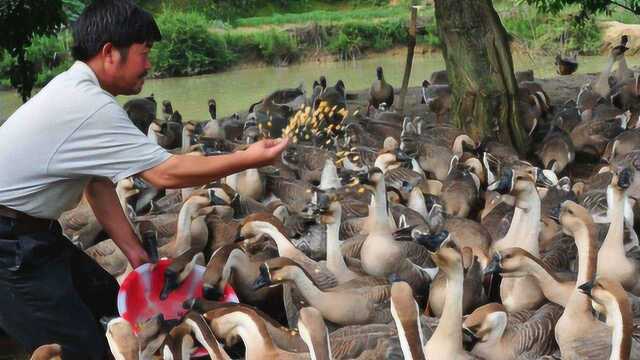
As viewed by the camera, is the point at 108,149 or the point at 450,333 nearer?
the point at 108,149

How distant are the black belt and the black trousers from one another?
0.01 meters

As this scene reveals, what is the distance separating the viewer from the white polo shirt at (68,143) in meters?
3.70

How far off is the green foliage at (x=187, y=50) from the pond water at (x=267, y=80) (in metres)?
0.57

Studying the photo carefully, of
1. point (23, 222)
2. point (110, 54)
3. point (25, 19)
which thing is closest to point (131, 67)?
point (110, 54)

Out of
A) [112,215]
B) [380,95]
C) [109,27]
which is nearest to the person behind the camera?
[109,27]

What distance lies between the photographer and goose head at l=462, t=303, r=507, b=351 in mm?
4977

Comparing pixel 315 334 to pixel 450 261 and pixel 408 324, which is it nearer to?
pixel 408 324

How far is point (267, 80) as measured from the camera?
84.7 ft

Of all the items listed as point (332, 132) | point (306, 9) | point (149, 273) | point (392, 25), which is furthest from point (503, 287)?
point (306, 9)

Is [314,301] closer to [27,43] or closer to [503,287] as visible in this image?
[503,287]

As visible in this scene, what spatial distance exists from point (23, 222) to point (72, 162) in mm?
461

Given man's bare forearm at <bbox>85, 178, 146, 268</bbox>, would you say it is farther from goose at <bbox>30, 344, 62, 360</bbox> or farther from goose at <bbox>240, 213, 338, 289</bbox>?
goose at <bbox>240, 213, 338, 289</bbox>

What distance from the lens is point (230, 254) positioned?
624 centimetres

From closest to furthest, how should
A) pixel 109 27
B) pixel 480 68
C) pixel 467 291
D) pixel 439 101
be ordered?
1. pixel 109 27
2. pixel 467 291
3. pixel 480 68
4. pixel 439 101
